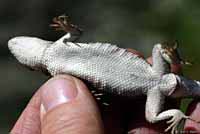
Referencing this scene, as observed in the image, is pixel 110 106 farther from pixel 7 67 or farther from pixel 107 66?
pixel 7 67

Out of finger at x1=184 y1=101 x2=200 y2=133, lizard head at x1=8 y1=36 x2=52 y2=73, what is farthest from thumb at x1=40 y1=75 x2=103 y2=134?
finger at x1=184 y1=101 x2=200 y2=133

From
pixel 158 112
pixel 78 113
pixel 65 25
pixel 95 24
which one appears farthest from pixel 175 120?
pixel 95 24

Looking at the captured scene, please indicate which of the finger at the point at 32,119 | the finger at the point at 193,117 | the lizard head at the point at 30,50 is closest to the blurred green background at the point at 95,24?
the finger at the point at 32,119

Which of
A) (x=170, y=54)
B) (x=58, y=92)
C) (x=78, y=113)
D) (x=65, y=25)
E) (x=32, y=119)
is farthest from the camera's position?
(x=32, y=119)

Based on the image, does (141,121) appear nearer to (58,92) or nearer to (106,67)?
(106,67)

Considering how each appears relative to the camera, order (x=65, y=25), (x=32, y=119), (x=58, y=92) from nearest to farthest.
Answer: (x=58, y=92) → (x=65, y=25) → (x=32, y=119)
